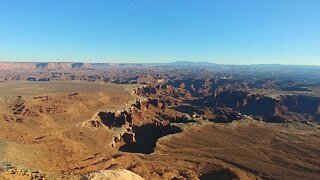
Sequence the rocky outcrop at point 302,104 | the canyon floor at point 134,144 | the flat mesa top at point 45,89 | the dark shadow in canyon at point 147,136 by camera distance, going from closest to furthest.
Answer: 1. the canyon floor at point 134,144
2. the dark shadow in canyon at point 147,136
3. the flat mesa top at point 45,89
4. the rocky outcrop at point 302,104

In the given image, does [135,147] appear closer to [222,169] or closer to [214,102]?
[222,169]

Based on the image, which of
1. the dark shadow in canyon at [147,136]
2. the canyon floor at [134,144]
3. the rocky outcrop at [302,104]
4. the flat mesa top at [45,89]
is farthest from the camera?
the rocky outcrop at [302,104]

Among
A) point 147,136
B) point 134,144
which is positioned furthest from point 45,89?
point 134,144

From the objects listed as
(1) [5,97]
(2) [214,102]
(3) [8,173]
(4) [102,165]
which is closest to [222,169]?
(4) [102,165]

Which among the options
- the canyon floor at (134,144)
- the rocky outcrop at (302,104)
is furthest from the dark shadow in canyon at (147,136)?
the rocky outcrop at (302,104)

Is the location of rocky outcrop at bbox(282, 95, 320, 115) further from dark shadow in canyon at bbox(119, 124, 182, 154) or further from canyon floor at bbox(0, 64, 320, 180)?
dark shadow in canyon at bbox(119, 124, 182, 154)

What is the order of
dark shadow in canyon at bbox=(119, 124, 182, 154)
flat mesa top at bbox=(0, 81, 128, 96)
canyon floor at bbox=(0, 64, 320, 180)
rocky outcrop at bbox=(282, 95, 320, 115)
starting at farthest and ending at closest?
1. rocky outcrop at bbox=(282, 95, 320, 115)
2. flat mesa top at bbox=(0, 81, 128, 96)
3. dark shadow in canyon at bbox=(119, 124, 182, 154)
4. canyon floor at bbox=(0, 64, 320, 180)

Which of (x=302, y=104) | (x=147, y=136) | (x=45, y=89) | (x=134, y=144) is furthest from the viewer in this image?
(x=45, y=89)

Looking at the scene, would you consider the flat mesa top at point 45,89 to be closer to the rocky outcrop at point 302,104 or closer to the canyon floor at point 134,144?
the canyon floor at point 134,144

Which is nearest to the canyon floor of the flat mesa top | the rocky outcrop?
the flat mesa top

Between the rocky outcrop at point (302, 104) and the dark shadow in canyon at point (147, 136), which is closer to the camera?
the dark shadow in canyon at point (147, 136)

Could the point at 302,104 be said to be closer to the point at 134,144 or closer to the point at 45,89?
the point at 134,144
